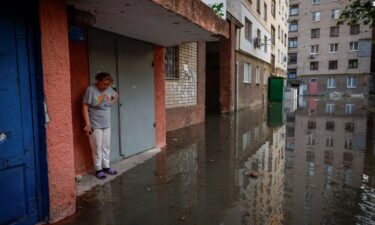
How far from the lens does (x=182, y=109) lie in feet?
→ 31.0

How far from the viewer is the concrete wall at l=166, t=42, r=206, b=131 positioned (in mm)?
8891

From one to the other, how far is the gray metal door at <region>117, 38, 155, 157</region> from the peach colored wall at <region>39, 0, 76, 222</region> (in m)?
2.12

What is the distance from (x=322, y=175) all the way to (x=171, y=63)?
5.73m

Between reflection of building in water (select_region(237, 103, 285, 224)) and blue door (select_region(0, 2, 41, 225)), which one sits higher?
blue door (select_region(0, 2, 41, 225))

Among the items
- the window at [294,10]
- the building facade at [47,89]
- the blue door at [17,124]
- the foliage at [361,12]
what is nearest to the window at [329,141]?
the foliage at [361,12]

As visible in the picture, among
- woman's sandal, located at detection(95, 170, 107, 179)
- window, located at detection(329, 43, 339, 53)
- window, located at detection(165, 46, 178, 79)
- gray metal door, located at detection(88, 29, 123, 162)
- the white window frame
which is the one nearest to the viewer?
woman's sandal, located at detection(95, 170, 107, 179)

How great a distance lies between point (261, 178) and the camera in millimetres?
4574

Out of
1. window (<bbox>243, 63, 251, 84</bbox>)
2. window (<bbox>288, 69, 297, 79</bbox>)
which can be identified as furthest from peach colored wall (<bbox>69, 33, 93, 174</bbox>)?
window (<bbox>288, 69, 297, 79</bbox>)

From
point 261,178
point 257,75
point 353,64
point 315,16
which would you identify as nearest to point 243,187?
point 261,178

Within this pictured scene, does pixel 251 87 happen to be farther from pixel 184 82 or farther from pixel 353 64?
pixel 353 64

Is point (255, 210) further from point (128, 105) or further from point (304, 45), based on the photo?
point (304, 45)

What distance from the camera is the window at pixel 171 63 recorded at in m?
8.73

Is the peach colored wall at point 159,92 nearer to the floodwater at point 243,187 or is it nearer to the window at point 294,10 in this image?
the floodwater at point 243,187

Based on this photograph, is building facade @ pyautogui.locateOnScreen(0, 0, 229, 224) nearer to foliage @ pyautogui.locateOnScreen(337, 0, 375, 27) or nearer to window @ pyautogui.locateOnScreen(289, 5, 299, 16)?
foliage @ pyautogui.locateOnScreen(337, 0, 375, 27)
